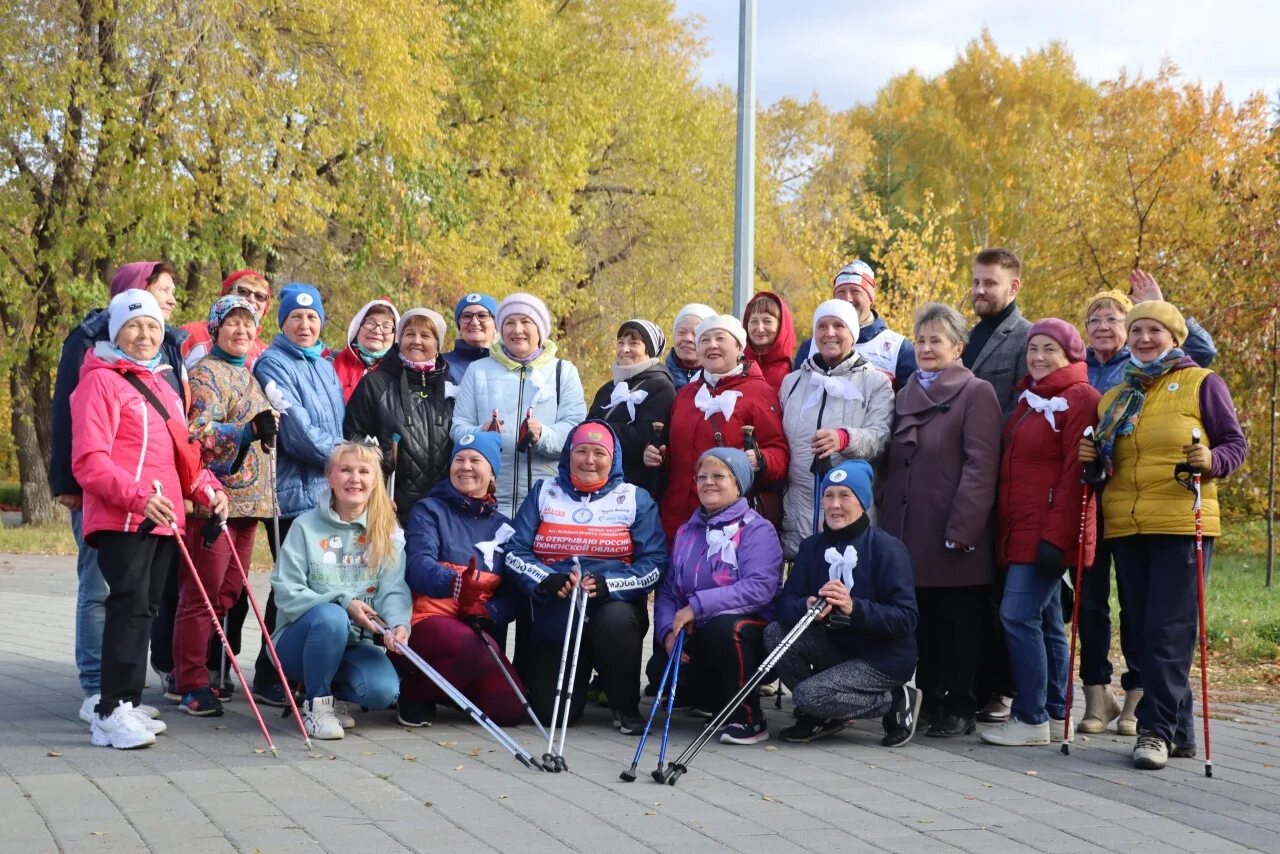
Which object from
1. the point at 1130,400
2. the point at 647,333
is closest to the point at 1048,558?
the point at 1130,400

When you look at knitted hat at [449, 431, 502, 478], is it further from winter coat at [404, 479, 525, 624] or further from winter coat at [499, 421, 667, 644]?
winter coat at [499, 421, 667, 644]

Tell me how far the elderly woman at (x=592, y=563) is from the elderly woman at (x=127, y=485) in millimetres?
1639

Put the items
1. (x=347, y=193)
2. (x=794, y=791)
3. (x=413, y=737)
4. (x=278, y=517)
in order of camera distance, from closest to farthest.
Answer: (x=794, y=791)
(x=413, y=737)
(x=278, y=517)
(x=347, y=193)

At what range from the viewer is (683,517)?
7.42 m

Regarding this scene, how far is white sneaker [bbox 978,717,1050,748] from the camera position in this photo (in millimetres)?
6609

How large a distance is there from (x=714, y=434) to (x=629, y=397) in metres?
0.67

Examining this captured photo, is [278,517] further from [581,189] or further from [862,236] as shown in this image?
[862,236]

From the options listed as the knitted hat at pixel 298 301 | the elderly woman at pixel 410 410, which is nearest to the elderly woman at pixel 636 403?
the elderly woman at pixel 410 410

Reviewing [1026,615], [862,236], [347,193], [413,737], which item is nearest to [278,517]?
[413,737]

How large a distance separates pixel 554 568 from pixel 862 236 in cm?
2649

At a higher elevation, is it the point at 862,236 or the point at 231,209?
the point at 862,236

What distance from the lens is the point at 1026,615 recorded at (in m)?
6.65

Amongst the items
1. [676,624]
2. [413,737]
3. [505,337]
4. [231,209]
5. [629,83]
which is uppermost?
[629,83]

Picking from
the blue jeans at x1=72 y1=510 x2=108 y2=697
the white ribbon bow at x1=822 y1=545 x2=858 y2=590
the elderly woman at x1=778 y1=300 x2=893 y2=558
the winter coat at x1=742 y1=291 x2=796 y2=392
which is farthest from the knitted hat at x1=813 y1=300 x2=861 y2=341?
the blue jeans at x1=72 y1=510 x2=108 y2=697
